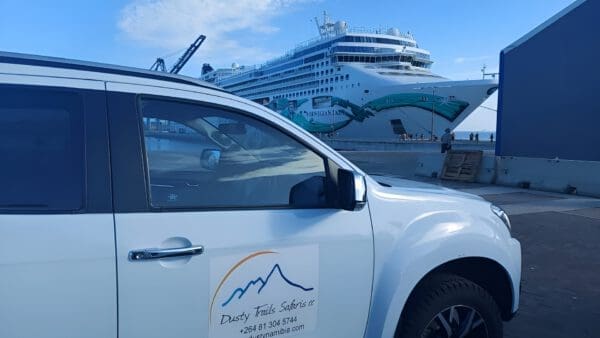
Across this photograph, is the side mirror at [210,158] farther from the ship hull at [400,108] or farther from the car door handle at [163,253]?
the ship hull at [400,108]

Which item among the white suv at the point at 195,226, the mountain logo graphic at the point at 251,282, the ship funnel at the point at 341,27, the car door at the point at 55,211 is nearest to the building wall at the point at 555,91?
the white suv at the point at 195,226

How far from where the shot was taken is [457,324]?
113 inches

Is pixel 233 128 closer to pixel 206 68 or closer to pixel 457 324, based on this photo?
pixel 457 324

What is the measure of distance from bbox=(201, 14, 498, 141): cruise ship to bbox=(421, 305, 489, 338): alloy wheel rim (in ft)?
137

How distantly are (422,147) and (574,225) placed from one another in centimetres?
2699

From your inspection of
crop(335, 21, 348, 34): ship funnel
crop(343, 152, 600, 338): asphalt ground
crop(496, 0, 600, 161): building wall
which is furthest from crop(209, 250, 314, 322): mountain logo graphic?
crop(335, 21, 348, 34): ship funnel

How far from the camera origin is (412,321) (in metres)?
2.64

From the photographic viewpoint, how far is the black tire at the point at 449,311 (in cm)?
267

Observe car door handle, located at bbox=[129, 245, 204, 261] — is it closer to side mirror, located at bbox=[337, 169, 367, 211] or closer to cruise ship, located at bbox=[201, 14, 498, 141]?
side mirror, located at bbox=[337, 169, 367, 211]

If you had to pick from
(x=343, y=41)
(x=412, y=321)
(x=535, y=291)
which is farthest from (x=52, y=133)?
(x=343, y=41)

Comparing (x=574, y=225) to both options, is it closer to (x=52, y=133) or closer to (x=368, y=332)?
(x=368, y=332)

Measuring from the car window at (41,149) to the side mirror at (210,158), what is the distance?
654 mm

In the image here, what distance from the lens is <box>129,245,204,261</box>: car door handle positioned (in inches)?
75.0

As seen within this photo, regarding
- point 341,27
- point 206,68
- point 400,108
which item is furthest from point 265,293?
point 206,68
